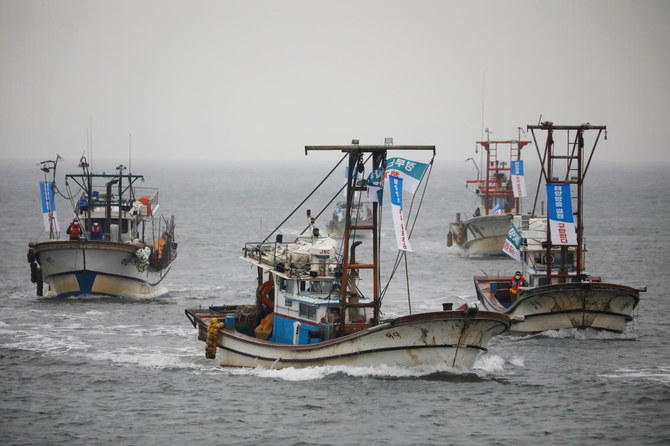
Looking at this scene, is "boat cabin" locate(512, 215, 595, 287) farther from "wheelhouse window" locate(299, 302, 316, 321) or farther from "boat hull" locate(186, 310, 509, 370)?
"wheelhouse window" locate(299, 302, 316, 321)

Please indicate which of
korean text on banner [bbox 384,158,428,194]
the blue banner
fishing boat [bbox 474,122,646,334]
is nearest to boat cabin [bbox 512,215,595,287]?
fishing boat [bbox 474,122,646,334]

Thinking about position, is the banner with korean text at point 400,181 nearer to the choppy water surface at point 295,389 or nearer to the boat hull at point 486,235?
the choppy water surface at point 295,389

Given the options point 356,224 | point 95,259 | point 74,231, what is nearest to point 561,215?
Answer: point 356,224

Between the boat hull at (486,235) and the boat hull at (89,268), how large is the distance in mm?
29547

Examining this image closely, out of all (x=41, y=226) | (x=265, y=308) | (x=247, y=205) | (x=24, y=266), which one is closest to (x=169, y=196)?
(x=247, y=205)

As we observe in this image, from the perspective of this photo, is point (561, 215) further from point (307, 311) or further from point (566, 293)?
point (307, 311)

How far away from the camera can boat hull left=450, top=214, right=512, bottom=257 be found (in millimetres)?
74875

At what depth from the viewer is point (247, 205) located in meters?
145

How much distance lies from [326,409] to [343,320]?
3.79 meters

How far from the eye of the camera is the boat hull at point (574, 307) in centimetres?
4075

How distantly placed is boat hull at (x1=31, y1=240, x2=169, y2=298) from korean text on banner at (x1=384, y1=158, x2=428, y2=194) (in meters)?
22.7

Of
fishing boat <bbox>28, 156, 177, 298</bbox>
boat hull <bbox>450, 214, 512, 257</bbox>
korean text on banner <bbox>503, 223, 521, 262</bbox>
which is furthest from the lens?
boat hull <bbox>450, 214, 512, 257</bbox>

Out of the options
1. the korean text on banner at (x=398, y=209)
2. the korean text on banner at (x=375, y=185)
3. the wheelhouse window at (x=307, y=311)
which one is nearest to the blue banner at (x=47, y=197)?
the wheelhouse window at (x=307, y=311)

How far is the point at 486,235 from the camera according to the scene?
2990 inches
